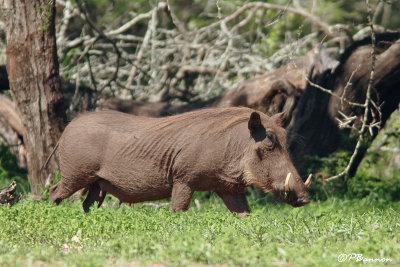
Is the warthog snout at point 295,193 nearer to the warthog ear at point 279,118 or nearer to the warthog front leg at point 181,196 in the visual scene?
the warthog ear at point 279,118

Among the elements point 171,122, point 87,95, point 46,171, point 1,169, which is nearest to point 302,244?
point 171,122

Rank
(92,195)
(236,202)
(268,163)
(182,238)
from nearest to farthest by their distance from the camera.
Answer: (182,238) < (268,163) < (236,202) < (92,195)

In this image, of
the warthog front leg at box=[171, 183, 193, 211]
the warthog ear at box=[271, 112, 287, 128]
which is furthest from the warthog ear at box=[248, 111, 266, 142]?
the warthog front leg at box=[171, 183, 193, 211]

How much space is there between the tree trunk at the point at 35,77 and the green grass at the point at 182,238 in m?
1.69

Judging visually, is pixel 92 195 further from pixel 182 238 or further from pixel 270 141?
pixel 182 238

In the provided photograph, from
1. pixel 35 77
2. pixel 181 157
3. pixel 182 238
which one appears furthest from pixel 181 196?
pixel 35 77

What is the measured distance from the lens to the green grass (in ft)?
11.1

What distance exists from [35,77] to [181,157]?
91.9 inches

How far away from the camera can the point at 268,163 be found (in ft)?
16.3

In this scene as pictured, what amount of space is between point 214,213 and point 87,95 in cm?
355

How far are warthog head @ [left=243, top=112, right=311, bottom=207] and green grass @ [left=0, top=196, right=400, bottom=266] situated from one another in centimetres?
28

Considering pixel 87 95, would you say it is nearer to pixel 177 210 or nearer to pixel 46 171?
pixel 46 171

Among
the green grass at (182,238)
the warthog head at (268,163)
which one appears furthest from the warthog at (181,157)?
the green grass at (182,238)

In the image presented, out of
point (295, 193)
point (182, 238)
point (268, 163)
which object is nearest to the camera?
point (182, 238)
